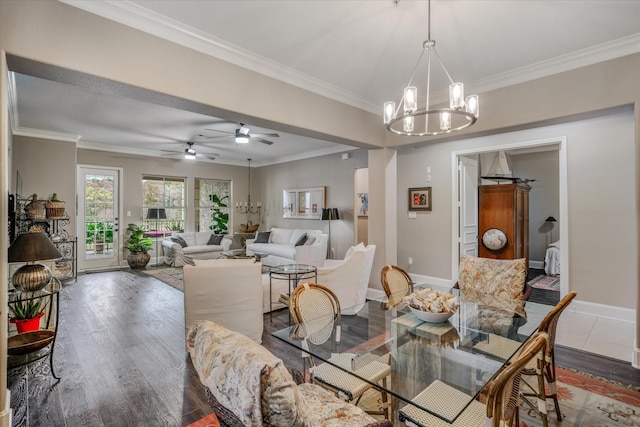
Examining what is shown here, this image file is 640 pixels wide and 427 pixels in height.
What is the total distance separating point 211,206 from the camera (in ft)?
29.5

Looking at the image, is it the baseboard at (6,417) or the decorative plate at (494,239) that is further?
the decorative plate at (494,239)

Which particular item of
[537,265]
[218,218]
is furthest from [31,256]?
[537,265]

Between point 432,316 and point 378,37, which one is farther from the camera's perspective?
point 378,37

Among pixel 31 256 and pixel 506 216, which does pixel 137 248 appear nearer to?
pixel 31 256

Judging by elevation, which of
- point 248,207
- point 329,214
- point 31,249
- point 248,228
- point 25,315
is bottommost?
point 25,315

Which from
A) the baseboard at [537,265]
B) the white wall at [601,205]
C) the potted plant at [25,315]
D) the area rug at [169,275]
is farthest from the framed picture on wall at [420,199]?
the potted plant at [25,315]

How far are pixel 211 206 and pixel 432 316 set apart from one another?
7942 mm

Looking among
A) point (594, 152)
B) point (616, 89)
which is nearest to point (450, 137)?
point (616, 89)

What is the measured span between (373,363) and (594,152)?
13.7 ft

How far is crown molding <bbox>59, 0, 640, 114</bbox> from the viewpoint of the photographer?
2.24 metres

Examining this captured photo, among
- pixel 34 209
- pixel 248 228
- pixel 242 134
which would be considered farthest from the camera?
pixel 248 228

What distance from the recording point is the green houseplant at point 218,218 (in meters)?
8.96

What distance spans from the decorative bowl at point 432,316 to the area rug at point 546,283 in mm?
4550

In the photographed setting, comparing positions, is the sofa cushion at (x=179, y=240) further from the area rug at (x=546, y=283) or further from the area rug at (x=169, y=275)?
the area rug at (x=546, y=283)
